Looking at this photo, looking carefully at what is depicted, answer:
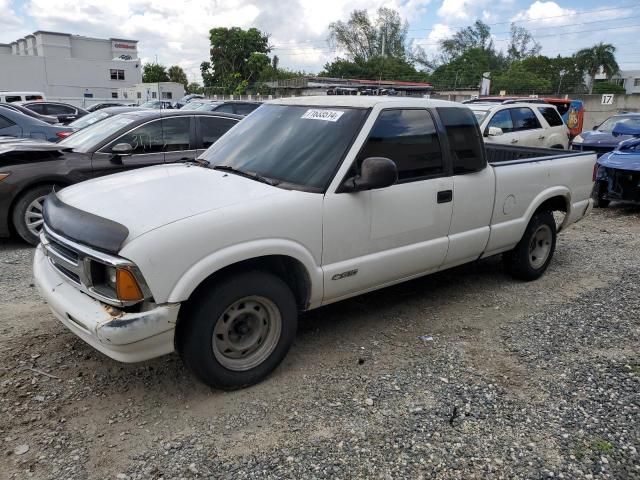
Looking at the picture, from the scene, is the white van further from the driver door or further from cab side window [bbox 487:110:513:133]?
the driver door

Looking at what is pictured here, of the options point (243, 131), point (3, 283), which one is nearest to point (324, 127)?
point (243, 131)

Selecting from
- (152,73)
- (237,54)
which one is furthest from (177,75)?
(237,54)

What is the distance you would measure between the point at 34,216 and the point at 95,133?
4.93ft

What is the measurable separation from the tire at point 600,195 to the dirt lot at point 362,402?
208 inches

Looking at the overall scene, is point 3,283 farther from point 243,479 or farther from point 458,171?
point 458,171

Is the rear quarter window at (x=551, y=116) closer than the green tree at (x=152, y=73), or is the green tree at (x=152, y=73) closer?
the rear quarter window at (x=551, y=116)

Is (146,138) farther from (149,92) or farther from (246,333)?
(149,92)

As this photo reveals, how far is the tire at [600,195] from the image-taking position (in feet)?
30.7

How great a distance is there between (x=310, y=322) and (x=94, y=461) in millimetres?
2088

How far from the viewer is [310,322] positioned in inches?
175

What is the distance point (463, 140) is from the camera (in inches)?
177

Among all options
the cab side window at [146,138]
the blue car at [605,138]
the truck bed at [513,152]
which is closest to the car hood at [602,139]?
the blue car at [605,138]

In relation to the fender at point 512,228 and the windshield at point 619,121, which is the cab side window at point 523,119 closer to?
the windshield at point 619,121

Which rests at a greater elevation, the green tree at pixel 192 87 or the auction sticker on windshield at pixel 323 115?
the green tree at pixel 192 87
